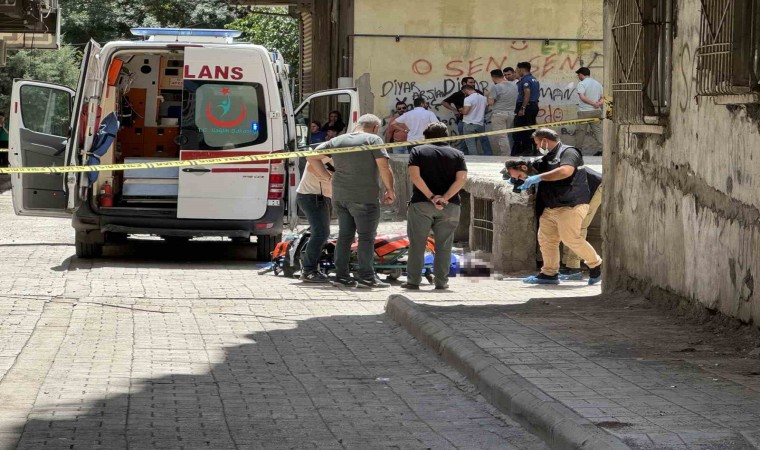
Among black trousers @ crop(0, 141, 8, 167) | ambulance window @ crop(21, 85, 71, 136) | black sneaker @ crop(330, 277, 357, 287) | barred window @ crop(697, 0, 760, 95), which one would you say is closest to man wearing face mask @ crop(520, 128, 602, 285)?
black sneaker @ crop(330, 277, 357, 287)

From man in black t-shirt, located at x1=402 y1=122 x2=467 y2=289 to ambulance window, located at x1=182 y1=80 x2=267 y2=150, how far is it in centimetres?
302

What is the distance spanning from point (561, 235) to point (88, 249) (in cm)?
567

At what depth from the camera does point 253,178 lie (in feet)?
47.7

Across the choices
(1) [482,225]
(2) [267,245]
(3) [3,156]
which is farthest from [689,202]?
(3) [3,156]

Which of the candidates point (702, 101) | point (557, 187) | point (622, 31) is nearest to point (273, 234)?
point (557, 187)

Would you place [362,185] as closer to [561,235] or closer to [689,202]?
[561,235]

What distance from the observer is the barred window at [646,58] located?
393 inches

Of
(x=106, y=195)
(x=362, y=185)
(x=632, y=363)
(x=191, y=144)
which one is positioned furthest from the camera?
(x=106, y=195)

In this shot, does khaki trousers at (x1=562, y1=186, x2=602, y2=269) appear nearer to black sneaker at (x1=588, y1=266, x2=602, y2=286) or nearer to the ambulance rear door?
black sneaker at (x1=588, y1=266, x2=602, y2=286)

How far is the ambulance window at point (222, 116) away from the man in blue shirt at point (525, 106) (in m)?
7.87

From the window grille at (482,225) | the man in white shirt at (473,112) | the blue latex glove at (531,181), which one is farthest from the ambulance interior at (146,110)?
the man in white shirt at (473,112)

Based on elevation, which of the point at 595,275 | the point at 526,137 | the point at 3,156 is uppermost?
the point at 526,137

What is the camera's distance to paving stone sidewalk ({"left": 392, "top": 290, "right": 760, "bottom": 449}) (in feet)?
18.9

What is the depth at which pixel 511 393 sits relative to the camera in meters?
6.68
